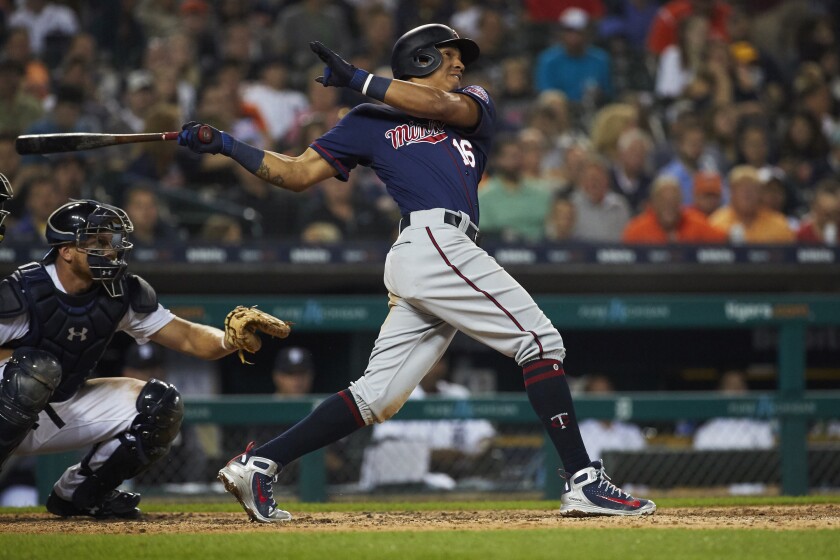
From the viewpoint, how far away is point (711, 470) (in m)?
6.95

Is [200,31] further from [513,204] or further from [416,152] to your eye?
[416,152]

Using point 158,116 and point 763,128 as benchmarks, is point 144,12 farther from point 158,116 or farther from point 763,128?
point 763,128

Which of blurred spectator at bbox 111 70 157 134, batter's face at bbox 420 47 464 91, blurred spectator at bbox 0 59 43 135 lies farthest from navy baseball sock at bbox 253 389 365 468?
blurred spectator at bbox 0 59 43 135

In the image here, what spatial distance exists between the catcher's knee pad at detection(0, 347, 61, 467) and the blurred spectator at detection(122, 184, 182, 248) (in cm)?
280

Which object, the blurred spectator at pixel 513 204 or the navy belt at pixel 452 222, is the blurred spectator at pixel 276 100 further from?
the navy belt at pixel 452 222

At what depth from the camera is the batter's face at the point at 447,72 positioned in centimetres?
452

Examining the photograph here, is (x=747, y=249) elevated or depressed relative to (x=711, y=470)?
elevated

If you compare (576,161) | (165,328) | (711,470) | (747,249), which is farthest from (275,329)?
(576,161)

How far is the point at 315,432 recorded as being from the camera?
4.32 metres

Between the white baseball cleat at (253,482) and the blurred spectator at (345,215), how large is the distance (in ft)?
11.2

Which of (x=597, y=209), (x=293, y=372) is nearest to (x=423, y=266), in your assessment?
(x=293, y=372)

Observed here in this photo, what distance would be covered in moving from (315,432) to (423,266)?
679 millimetres

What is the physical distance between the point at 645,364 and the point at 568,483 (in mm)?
3780

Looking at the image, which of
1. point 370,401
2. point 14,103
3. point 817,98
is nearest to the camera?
point 370,401
